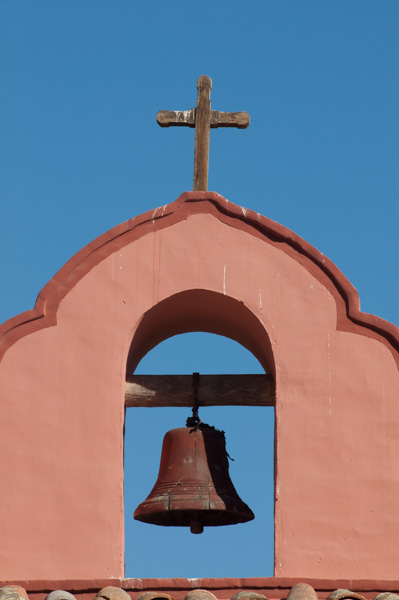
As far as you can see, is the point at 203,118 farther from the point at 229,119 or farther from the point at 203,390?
the point at 203,390

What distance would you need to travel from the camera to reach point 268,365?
8.73 metres

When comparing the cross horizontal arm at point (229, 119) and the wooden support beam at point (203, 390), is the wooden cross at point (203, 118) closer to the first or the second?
the cross horizontal arm at point (229, 119)

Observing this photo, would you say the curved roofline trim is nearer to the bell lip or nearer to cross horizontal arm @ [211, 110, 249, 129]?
cross horizontal arm @ [211, 110, 249, 129]

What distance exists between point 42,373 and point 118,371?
0.44 metres

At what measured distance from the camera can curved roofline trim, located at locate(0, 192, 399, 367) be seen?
8250 mm

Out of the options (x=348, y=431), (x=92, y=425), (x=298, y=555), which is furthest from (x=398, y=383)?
(x=92, y=425)

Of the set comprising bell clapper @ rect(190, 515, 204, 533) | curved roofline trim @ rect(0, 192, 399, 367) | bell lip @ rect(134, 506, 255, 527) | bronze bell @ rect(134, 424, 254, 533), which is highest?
curved roofline trim @ rect(0, 192, 399, 367)

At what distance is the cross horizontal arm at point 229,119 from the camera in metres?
9.00

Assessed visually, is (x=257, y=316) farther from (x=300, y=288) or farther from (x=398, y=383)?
(x=398, y=383)

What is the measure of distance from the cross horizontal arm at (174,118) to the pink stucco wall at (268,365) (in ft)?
2.16

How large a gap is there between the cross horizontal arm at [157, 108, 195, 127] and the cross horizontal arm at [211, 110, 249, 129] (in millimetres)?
135

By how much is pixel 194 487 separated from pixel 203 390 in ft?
2.15

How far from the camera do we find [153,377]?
8555 millimetres

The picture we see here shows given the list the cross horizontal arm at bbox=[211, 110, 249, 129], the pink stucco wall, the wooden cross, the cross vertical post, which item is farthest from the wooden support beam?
the cross horizontal arm at bbox=[211, 110, 249, 129]
